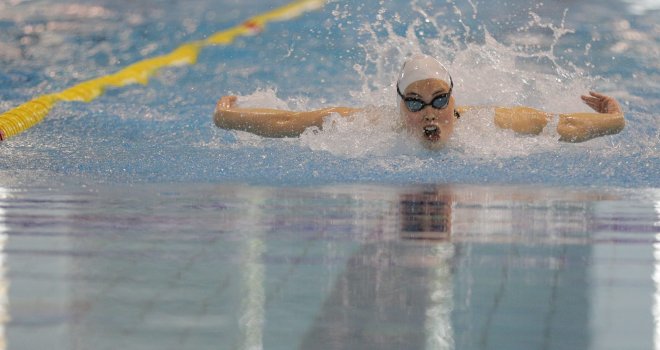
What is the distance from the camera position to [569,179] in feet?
12.3

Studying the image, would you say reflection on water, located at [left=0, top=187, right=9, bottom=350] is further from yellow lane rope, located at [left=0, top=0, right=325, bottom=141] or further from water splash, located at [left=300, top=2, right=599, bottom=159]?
yellow lane rope, located at [left=0, top=0, right=325, bottom=141]

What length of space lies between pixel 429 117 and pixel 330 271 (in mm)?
2017

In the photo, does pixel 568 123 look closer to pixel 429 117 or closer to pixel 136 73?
pixel 429 117

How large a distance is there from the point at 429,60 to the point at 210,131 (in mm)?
1507

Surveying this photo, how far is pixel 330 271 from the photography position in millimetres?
2098

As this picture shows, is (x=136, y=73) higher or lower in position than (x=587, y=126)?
higher

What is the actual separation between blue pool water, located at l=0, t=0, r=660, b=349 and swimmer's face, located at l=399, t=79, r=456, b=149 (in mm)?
66

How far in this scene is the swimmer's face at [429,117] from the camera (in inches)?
157

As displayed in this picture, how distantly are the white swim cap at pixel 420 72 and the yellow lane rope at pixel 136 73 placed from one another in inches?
76.0

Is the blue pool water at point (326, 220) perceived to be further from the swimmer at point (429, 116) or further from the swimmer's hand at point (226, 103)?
the swimmer's hand at point (226, 103)

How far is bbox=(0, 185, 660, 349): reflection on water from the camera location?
166 cm

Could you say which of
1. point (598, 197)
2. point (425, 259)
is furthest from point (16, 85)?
point (425, 259)

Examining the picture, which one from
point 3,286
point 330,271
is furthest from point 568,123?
point 3,286

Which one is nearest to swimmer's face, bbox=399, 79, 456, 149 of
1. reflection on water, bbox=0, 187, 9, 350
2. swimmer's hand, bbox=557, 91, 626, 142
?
swimmer's hand, bbox=557, 91, 626, 142
